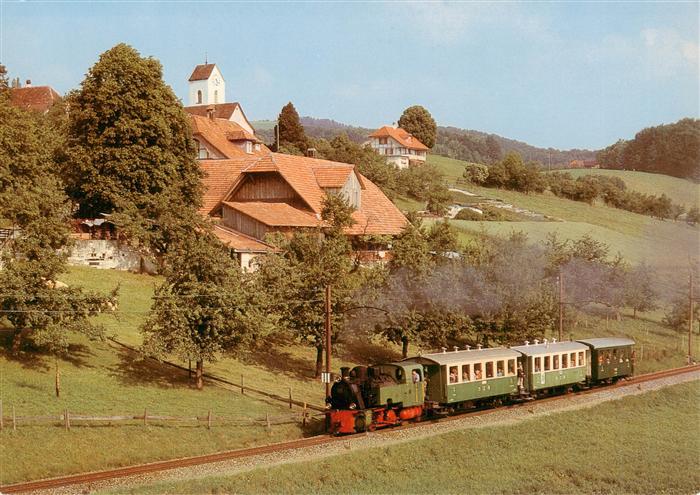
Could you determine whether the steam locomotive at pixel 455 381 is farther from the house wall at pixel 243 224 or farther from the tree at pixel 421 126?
the tree at pixel 421 126

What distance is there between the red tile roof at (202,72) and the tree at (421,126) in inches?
1776

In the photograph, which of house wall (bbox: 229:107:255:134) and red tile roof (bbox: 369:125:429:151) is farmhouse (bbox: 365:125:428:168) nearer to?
red tile roof (bbox: 369:125:429:151)

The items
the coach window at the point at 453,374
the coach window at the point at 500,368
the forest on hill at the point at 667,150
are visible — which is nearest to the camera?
the coach window at the point at 453,374

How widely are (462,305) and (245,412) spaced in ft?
49.3

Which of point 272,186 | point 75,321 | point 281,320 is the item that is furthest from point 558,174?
point 75,321

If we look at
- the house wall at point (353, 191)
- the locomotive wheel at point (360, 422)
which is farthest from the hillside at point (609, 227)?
the locomotive wheel at point (360, 422)

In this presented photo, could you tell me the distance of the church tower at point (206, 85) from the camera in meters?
136

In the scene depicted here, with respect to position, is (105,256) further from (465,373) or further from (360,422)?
(360,422)

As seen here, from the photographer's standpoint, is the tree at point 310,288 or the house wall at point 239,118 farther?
the house wall at point 239,118

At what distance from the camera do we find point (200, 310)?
34.7m

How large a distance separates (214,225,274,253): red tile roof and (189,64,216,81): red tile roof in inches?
3175

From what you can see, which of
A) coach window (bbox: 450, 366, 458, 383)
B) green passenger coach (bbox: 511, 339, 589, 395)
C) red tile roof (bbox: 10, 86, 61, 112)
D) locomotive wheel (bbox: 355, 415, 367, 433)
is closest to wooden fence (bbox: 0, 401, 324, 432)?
locomotive wheel (bbox: 355, 415, 367, 433)

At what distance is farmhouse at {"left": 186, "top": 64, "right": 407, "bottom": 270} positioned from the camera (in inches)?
2320

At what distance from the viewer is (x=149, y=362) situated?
3797cm
